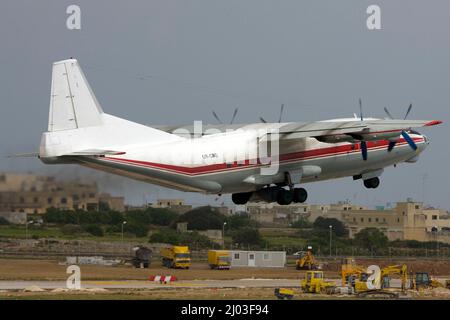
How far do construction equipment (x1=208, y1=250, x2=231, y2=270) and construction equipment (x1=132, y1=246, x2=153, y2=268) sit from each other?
4.29 metres

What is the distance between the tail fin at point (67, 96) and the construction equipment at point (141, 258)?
24.4 metres

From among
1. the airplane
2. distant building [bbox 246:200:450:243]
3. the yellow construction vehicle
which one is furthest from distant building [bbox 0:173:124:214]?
distant building [bbox 246:200:450:243]

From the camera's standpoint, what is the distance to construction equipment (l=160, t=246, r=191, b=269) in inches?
2650

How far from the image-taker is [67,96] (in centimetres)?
4328

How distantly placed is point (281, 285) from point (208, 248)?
16.2 m

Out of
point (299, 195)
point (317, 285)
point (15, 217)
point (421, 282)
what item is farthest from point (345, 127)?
point (15, 217)

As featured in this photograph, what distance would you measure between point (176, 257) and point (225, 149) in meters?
21.7

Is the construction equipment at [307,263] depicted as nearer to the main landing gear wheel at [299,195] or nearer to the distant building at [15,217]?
the main landing gear wheel at [299,195]

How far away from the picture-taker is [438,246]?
7881cm

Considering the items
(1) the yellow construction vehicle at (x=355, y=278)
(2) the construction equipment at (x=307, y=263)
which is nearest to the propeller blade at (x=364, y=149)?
(1) the yellow construction vehicle at (x=355, y=278)

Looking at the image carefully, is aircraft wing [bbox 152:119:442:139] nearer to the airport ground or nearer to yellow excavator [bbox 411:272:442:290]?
the airport ground

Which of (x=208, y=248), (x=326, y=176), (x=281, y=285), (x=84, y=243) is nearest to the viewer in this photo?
(x=326, y=176)
